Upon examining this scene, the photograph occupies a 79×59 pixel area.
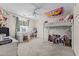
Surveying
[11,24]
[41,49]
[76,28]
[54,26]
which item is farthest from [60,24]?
[11,24]

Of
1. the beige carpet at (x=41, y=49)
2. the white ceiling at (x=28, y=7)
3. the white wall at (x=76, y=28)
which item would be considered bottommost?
the beige carpet at (x=41, y=49)

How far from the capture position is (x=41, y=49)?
1.96m

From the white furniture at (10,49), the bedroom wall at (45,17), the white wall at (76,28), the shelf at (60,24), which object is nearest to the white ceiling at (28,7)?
the bedroom wall at (45,17)

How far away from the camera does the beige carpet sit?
1915 mm

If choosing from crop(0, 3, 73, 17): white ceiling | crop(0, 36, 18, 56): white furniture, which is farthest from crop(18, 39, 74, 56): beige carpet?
crop(0, 3, 73, 17): white ceiling

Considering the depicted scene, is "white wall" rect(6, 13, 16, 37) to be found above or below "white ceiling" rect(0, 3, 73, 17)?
below

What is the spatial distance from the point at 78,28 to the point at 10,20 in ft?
3.95

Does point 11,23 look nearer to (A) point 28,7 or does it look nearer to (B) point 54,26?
(A) point 28,7

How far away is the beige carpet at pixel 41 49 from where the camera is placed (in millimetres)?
1915

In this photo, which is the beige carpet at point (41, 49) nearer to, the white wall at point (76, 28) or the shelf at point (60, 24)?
the white wall at point (76, 28)

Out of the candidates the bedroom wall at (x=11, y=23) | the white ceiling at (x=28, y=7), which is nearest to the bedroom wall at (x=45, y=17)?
the white ceiling at (x=28, y=7)

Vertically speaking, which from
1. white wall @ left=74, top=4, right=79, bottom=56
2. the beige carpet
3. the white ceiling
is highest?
the white ceiling

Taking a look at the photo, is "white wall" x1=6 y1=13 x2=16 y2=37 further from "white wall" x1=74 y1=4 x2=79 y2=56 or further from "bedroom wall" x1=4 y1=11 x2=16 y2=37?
"white wall" x1=74 y1=4 x2=79 y2=56

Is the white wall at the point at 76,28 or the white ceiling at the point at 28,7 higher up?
the white ceiling at the point at 28,7
